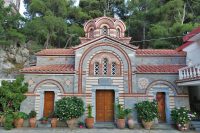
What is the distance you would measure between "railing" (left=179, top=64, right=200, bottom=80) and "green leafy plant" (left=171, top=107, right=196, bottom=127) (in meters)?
2.10

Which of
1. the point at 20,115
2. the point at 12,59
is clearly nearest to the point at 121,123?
the point at 20,115

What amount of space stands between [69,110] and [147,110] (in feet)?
16.3

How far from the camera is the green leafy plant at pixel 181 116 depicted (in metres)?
12.5

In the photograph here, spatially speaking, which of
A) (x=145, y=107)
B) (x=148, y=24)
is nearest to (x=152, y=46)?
(x=148, y=24)

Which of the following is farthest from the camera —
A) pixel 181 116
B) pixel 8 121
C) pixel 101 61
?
pixel 101 61

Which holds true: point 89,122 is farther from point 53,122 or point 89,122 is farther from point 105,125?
point 53,122

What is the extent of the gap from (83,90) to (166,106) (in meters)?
5.93

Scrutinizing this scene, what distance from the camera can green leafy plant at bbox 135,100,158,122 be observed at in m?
12.8

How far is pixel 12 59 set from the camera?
79.8ft

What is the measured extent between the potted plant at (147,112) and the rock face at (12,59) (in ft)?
50.0

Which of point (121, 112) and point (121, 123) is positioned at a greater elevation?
point (121, 112)

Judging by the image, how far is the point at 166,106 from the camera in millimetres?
14211

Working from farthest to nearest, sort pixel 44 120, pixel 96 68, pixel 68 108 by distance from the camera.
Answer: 1. pixel 96 68
2. pixel 44 120
3. pixel 68 108

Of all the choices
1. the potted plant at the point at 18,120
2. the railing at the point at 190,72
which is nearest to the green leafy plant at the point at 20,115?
the potted plant at the point at 18,120
